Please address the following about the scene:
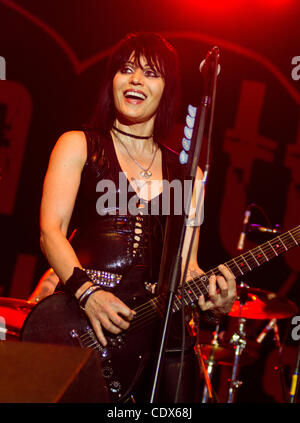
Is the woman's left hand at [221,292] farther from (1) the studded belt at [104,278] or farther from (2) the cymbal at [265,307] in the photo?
(2) the cymbal at [265,307]

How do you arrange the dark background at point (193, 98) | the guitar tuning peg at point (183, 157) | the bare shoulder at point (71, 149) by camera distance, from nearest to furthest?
the bare shoulder at point (71, 149)
the guitar tuning peg at point (183, 157)
the dark background at point (193, 98)

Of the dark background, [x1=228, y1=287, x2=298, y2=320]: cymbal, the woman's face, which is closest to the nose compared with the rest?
the woman's face

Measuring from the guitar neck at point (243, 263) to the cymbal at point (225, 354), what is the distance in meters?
2.02

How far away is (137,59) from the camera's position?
2826 mm

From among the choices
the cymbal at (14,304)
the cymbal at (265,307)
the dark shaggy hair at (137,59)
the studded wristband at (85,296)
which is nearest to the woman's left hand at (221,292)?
the studded wristband at (85,296)

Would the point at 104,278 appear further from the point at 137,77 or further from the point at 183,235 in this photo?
the point at 137,77

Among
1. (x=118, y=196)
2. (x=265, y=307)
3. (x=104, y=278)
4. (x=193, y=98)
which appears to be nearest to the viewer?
(x=104, y=278)

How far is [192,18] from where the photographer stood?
193 inches

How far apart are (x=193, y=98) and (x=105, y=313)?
326cm

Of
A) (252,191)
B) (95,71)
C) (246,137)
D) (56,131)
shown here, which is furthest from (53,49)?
(252,191)

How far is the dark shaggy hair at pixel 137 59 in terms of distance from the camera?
2848 millimetres

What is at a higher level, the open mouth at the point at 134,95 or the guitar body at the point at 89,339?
the open mouth at the point at 134,95

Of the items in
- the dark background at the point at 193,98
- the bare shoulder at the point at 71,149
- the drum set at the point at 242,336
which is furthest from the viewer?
the dark background at the point at 193,98

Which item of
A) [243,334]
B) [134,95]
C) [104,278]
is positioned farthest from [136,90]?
[243,334]
